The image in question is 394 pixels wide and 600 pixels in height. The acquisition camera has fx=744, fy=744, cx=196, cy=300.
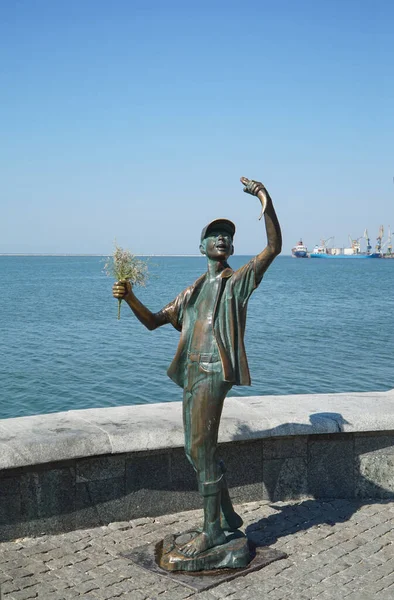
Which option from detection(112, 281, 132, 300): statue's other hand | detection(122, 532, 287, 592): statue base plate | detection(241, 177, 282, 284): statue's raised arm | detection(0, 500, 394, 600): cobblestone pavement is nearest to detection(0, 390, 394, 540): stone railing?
detection(0, 500, 394, 600): cobblestone pavement

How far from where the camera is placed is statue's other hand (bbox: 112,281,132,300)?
482 cm

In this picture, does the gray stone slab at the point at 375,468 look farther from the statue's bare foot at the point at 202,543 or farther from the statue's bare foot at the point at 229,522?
the statue's bare foot at the point at 202,543

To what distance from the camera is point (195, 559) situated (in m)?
4.65

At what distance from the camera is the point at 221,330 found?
15.4 feet

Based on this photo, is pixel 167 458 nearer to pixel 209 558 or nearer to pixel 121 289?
pixel 209 558

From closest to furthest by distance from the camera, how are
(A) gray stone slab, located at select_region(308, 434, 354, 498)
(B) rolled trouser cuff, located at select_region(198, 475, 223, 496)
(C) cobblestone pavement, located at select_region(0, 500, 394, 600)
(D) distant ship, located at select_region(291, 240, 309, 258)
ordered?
1. (C) cobblestone pavement, located at select_region(0, 500, 394, 600)
2. (B) rolled trouser cuff, located at select_region(198, 475, 223, 496)
3. (A) gray stone slab, located at select_region(308, 434, 354, 498)
4. (D) distant ship, located at select_region(291, 240, 309, 258)

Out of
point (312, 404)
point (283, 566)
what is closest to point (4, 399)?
point (312, 404)

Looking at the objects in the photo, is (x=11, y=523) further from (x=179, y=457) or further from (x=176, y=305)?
(x=176, y=305)

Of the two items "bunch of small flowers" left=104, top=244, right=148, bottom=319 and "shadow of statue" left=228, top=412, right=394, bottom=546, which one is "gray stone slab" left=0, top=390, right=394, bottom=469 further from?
"bunch of small flowers" left=104, top=244, right=148, bottom=319

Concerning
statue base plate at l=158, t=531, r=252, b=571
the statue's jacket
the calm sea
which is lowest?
the calm sea

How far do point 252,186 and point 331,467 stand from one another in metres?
2.55

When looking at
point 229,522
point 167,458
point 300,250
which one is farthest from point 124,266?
point 300,250

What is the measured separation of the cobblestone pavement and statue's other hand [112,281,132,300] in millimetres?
1685

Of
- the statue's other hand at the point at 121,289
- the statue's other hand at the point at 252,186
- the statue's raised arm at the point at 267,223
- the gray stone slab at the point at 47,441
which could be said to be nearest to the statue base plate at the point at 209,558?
the gray stone slab at the point at 47,441
